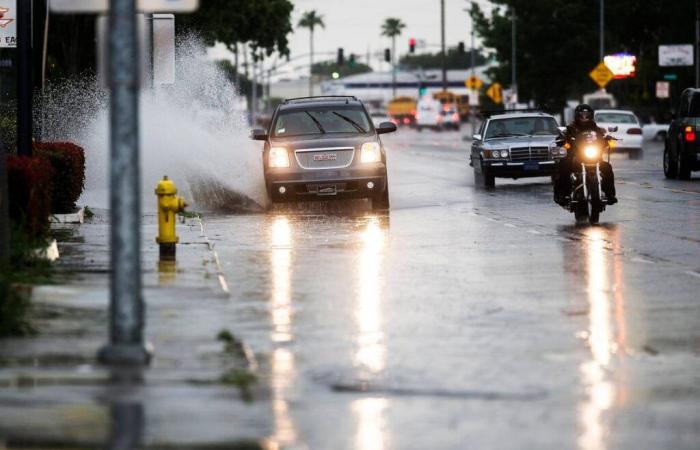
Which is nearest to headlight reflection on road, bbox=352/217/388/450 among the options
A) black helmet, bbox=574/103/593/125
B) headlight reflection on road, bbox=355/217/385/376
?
headlight reflection on road, bbox=355/217/385/376

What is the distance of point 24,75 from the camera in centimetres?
1961

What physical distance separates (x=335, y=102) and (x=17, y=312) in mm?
17551

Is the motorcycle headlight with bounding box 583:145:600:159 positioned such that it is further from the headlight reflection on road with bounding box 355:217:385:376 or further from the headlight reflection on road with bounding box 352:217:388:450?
the headlight reflection on road with bounding box 352:217:388:450

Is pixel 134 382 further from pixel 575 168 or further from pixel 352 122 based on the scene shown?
pixel 352 122

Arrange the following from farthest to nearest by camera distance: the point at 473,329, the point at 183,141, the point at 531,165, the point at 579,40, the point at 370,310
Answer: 1. the point at 579,40
2. the point at 531,165
3. the point at 183,141
4. the point at 370,310
5. the point at 473,329

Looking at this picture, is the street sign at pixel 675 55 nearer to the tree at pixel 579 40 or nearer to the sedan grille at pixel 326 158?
the tree at pixel 579 40

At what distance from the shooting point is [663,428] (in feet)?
28.2

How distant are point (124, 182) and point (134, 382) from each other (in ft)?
4.19

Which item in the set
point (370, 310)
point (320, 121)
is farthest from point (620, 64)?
point (370, 310)

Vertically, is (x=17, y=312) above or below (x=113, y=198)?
below

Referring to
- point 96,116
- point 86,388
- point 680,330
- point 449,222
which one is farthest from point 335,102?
point 86,388

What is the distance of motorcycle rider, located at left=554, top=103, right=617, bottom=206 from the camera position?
23.7 m

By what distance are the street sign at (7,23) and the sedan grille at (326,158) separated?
206 inches

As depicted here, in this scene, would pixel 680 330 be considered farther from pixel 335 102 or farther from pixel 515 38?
pixel 515 38
